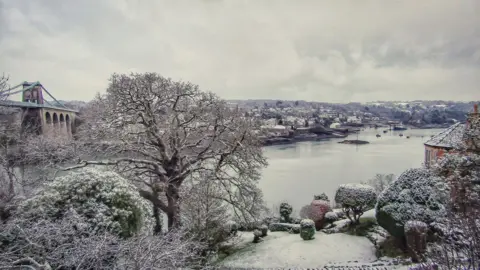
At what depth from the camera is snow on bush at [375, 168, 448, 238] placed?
692 centimetres

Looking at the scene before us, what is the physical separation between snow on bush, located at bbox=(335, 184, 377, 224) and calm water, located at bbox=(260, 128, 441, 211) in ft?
14.9

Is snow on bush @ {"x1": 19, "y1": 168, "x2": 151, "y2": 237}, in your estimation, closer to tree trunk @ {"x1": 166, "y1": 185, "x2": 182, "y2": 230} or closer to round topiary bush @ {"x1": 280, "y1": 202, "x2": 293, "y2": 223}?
tree trunk @ {"x1": 166, "y1": 185, "x2": 182, "y2": 230}

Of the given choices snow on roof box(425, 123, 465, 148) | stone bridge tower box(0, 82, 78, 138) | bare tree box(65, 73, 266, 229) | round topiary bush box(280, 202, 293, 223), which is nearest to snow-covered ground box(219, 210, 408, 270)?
bare tree box(65, 73, 266, 229)

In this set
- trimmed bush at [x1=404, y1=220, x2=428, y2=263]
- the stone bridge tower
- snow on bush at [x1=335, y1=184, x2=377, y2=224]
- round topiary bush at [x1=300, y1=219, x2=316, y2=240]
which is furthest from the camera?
the stone bridge tower

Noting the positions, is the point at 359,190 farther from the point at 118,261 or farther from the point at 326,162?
the point at 326,162

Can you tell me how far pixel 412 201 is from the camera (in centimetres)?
716

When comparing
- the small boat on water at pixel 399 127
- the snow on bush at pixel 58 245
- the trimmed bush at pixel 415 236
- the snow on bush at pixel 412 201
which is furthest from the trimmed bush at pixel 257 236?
the small boat on water at pixel 399 127

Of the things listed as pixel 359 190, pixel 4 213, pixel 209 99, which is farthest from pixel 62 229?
pixel 359 190

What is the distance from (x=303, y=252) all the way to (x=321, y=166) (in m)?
18.1

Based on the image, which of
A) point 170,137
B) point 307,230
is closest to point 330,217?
point 307,230

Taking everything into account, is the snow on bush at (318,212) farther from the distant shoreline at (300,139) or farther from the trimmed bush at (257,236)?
the distant shoreline at (300,139)

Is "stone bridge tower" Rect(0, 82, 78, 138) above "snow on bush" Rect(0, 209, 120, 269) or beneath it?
above

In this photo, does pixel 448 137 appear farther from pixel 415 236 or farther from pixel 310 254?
pixel 310 254

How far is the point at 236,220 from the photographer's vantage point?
9875mm
